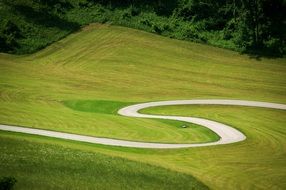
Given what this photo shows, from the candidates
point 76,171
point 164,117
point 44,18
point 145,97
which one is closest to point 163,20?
point 44,18

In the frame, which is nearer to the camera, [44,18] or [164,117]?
[164,117]

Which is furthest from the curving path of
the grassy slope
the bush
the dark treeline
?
the dark treeline

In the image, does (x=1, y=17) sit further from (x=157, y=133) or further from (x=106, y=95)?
(x=157, y=133)

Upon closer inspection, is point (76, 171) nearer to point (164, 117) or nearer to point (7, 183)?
point (7, 183)

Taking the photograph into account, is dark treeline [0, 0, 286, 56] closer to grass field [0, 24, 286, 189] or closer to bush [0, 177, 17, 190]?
grass field [0, 24, 286, 189]

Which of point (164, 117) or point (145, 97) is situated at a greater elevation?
point (164, 117)

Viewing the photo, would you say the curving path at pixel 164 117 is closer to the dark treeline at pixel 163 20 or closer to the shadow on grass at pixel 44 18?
the dark treeline at pixel 163 20

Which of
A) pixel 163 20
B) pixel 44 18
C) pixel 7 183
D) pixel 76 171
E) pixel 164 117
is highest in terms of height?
pixel 163 20
